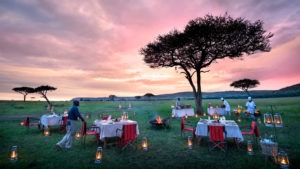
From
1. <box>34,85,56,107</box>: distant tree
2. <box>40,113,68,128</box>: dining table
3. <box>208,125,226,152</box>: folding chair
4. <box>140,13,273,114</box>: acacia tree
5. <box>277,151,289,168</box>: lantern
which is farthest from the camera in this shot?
<box>34,85,56,107</box>: distant tree

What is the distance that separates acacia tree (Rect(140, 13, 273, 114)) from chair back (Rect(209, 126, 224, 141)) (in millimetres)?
13485

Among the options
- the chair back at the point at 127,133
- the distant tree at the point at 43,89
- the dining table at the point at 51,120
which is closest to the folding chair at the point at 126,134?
the chair back at the point at 127,133

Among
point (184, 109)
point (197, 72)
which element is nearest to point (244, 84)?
point (197, 72)

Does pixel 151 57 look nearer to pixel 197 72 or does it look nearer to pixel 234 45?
pixel 197 72

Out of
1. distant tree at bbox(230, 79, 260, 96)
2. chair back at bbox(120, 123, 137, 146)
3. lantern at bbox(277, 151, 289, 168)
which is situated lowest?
lantern at bbox(277, 151, 289, 168)

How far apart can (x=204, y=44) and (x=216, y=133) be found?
14.6m

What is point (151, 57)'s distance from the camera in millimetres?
22734

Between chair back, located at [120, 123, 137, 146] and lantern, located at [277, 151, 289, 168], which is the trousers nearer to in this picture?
chair back, located at [120, 123, 137, 146]

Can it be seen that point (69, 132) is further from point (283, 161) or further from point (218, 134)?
point (283, 161)

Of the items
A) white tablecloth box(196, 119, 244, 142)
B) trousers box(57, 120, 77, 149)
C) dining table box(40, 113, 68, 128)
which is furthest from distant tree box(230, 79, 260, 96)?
trousers box(57, 120, 77, 149)

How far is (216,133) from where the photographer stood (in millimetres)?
7125

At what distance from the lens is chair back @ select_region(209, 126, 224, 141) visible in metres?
7.04

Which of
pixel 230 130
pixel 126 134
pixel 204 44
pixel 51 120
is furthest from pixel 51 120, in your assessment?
pixel 204 44

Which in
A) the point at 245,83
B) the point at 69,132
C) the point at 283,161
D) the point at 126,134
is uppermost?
the point at 245,83
